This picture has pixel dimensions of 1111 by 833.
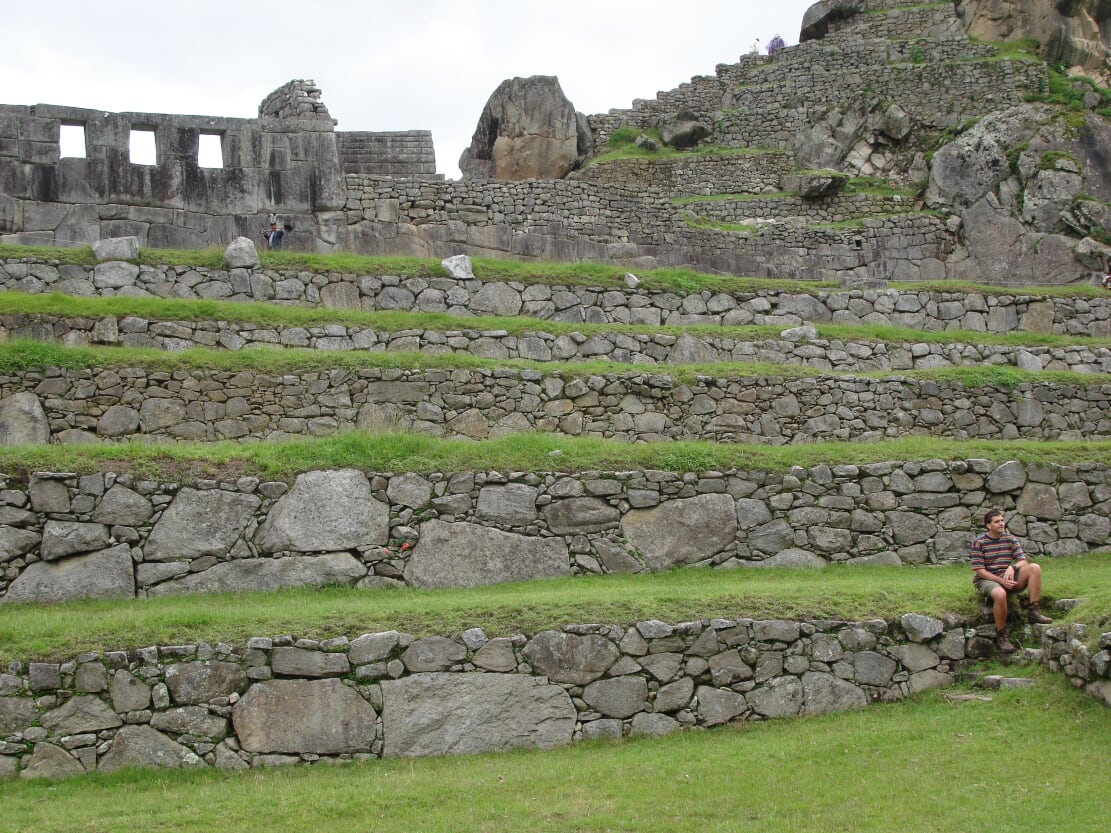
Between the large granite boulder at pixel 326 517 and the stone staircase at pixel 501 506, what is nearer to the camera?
the stone staircase at pixel 501 506

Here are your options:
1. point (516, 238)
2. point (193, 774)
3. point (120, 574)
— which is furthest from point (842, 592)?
point (516, 238)

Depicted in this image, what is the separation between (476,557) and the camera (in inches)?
471

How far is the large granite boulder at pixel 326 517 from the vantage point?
11766 millimetres

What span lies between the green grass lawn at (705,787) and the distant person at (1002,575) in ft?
2.64

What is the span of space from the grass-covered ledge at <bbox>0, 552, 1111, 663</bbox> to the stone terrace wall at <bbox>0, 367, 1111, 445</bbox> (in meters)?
3.86

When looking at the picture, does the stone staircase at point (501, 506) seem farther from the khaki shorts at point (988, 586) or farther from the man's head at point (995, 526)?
the man's head at point (995, 526)

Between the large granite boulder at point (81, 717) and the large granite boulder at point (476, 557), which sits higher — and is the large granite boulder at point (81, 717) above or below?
below

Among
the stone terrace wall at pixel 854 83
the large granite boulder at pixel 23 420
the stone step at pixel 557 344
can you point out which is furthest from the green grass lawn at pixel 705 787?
the stone terrace wall at pixel 854 83

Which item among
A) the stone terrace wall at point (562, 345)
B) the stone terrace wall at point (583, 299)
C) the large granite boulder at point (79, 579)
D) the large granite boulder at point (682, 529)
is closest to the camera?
the large granite boulder at point (79, 579)

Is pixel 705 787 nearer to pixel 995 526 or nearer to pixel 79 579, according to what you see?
pixel 995 526

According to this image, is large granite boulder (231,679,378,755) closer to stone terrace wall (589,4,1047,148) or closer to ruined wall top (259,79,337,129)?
ruined wall top (259,79,337,129)

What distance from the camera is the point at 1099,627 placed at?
29.1 ft

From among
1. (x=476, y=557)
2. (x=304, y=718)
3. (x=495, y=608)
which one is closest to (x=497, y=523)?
(x=476, y=557)

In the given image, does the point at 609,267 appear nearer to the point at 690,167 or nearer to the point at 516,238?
the point at 516,238
